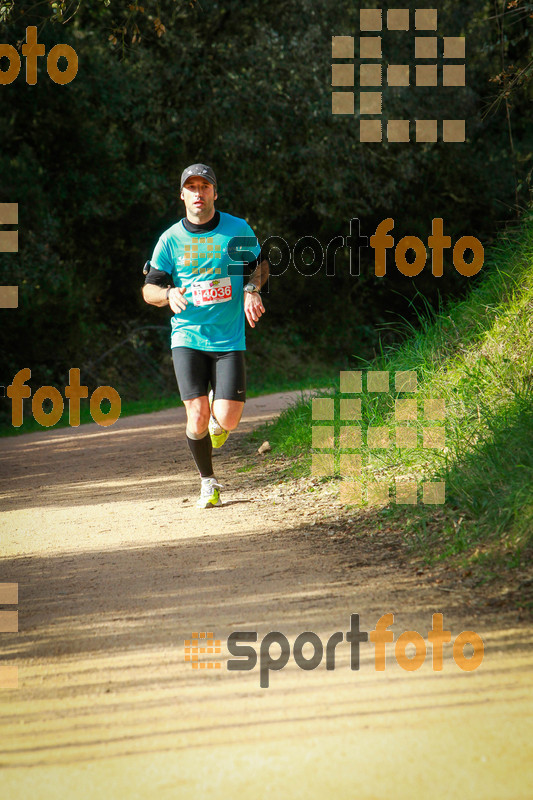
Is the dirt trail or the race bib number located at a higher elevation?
the race bib number

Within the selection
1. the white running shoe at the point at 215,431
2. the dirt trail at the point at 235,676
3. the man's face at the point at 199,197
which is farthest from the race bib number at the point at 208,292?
the dirt trail at the point at 235,676

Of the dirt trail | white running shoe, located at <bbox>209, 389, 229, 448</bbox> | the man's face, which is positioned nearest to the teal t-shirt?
the man's face

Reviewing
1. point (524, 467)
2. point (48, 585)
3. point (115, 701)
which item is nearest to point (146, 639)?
point (115, 701)

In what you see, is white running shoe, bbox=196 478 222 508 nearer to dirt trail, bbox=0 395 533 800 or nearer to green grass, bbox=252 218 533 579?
dirt trail, bbox=0 395 533 800

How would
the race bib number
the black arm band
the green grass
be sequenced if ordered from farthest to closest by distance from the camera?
the black arm band
the race bib number
the green grass

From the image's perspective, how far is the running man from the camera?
6617mm

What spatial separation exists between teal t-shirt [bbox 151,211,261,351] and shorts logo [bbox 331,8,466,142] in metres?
14.0

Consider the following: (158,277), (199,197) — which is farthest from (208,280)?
(199,197)

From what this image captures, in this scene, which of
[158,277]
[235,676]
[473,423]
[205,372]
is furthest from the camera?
[205,372]

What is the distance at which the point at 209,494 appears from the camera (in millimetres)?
6957

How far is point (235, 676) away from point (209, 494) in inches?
130

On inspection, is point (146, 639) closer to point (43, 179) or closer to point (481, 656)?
point (481, 656)

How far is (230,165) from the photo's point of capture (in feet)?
68.0

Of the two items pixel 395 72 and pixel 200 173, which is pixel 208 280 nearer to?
pixel 200 173
